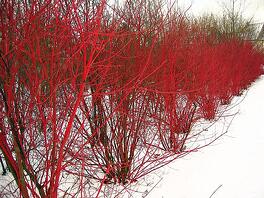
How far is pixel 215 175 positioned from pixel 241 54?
7.09 metres

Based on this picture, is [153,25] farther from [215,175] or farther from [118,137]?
[215,175]

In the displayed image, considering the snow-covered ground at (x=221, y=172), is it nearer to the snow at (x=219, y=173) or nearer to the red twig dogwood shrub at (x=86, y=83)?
the snow at (x=219, y=173)

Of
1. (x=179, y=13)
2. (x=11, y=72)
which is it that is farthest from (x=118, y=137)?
(x=179, y=13)

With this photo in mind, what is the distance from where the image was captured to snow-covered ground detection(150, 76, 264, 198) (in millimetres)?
2920

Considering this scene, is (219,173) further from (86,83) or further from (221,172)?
(86,83)

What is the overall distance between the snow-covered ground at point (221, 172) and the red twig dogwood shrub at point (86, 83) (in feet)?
1.15

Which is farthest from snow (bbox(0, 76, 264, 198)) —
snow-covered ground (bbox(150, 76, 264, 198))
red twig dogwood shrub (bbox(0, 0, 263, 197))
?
red twig dogwood shrub (bbox(0, 0, 263, 197))

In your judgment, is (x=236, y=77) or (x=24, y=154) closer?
(x=24, y=154)

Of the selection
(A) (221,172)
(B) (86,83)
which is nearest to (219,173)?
(A) (221,172)

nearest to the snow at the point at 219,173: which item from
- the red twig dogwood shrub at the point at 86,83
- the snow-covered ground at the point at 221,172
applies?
the snow-covered ground at the point at 221,172

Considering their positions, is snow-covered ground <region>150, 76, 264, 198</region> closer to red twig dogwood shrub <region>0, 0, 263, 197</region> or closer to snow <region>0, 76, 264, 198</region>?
snow <region>0, 76, 264, 198</region>

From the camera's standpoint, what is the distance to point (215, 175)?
330cm

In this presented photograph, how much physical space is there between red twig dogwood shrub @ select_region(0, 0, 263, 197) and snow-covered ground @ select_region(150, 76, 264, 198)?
1.15 ft

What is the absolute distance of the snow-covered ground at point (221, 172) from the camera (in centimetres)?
292
